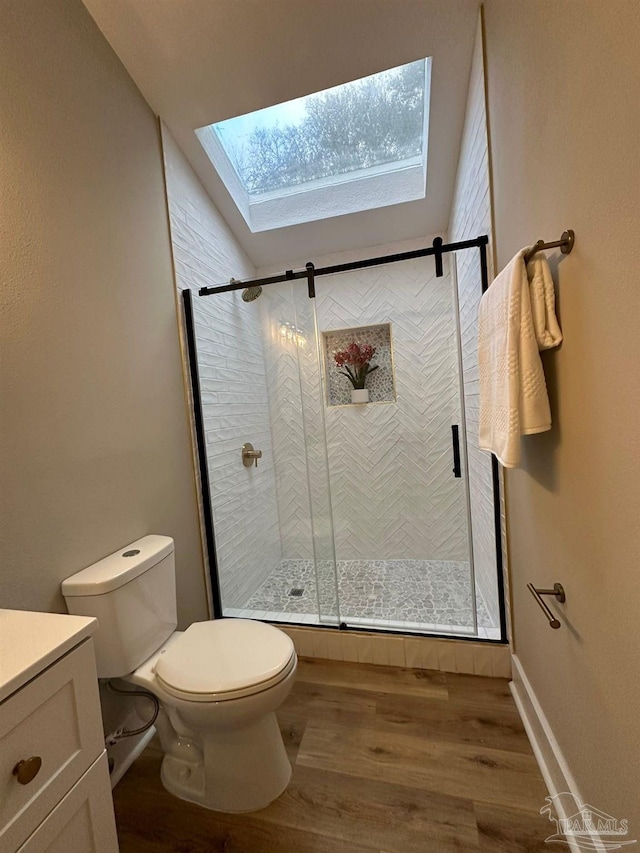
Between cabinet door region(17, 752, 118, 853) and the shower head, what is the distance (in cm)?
203

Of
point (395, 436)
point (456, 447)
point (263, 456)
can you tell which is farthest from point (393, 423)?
point (263, 456)

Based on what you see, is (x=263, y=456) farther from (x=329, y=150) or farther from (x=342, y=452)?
(x=329, y=150)

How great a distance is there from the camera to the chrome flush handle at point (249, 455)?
7.23 ft

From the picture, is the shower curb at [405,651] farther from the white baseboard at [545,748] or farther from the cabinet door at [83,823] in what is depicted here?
the cabinet door at [83,823]

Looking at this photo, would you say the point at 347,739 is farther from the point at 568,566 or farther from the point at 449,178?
the point at 449,178

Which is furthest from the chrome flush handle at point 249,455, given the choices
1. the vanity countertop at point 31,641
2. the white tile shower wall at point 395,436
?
the vanity countertop at point 31,641

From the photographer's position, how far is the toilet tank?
1.11 m

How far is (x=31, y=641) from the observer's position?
2.24ft

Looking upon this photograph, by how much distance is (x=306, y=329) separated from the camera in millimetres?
2037

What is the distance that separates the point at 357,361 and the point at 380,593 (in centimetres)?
157

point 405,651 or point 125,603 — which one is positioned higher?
point 125,603

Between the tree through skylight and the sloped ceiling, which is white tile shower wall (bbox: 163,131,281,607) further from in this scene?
the tree through skylight

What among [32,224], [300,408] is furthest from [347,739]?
[32,224]

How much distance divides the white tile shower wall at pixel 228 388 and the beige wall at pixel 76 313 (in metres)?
0.21
